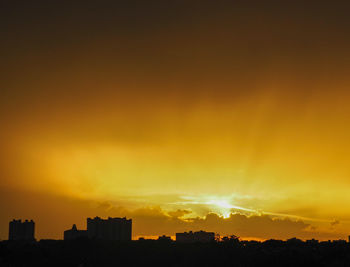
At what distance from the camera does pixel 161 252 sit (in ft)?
555

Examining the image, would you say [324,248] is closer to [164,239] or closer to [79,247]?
[164,239]

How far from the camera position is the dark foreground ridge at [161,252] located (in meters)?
137

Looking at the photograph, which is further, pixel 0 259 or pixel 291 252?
pixel 0 259

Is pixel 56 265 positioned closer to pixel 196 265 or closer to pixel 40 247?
pixel 40 247

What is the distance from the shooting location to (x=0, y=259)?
145375 millimetres

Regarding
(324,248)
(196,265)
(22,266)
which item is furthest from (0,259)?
(324,248)

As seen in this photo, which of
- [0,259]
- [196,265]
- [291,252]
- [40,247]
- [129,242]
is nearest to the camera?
[291,252]

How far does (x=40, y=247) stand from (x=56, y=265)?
13981 mm

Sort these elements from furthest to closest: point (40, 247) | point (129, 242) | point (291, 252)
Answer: point (129, 242) < point (40, 247) < point (291, 252)

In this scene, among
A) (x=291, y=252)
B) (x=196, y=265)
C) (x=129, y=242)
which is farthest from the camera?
(x=129, y=242)

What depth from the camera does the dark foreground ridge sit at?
137 meters

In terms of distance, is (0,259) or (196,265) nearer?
(0,259)

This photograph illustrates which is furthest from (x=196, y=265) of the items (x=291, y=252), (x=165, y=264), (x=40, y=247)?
(x=40, y=247)

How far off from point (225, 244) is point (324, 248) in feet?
133
